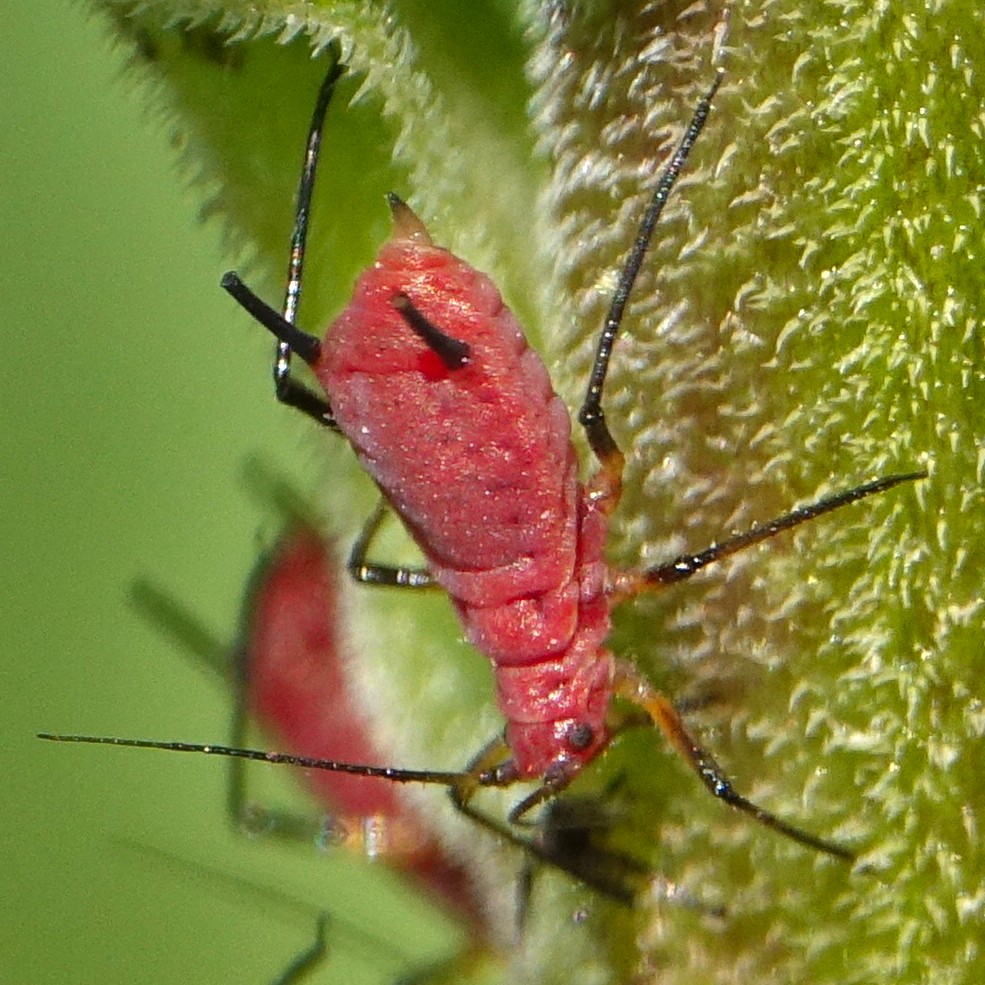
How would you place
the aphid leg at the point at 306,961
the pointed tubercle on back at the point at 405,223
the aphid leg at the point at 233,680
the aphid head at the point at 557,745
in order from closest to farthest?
1. the pointed tubercle on back at the point at 405,223
2. the aphid head at the point at 557,745
3. the aphid leg at the point at 233,680
4. the aphid leg at the point at 306,961

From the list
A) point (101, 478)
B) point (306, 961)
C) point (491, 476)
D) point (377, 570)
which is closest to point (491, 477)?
point (491, 476)

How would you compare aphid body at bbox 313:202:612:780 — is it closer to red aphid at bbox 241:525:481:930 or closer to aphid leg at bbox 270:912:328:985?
red aphid at bbox 241:525:481:930

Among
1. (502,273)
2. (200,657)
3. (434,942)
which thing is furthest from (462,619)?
(434,942)

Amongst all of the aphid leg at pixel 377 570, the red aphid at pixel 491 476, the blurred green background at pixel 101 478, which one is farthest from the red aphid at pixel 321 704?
the red aphid at pixel 491 476

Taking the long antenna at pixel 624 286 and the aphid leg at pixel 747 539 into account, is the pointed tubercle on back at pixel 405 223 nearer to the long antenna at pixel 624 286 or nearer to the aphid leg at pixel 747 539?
the long antenna at pixel 624 286

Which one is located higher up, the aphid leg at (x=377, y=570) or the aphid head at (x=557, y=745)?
the aphid leg at (x=377, y=570)

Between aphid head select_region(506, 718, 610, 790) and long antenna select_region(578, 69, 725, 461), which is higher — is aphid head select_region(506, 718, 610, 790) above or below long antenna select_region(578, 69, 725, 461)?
below

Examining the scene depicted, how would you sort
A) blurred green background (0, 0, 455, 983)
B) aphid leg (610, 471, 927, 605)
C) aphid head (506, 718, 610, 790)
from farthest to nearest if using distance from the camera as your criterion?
blurred green background (0, 0, 455, 983)
aphid head (506, 718, 610, 790)
aphid leg (610, 471, 927, 605)

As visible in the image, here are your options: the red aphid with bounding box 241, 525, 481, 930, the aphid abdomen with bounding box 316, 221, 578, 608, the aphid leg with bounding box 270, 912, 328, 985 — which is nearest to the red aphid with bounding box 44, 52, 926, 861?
the aphid abdomen with bounding box 316, 221, 578, 608
